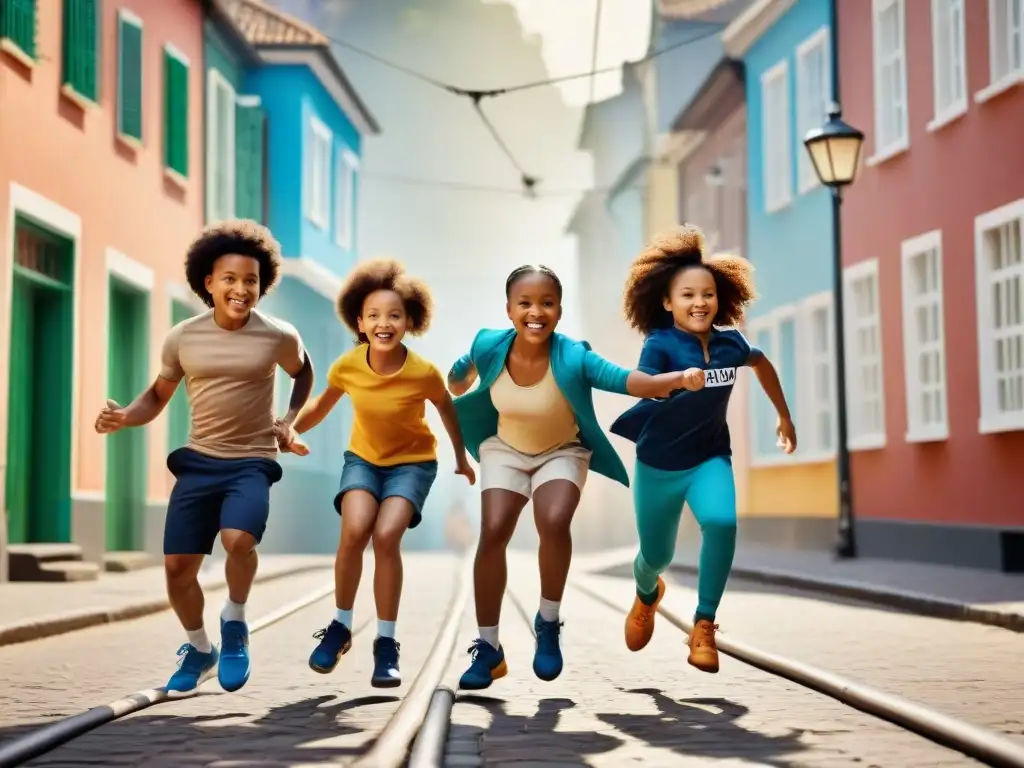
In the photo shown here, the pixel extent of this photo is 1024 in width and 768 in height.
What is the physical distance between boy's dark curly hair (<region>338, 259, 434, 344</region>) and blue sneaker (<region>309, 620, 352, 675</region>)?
1.24 metres

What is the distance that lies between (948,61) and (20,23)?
9324 millimetres

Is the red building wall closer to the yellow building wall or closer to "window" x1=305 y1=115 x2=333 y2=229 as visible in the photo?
the yellow building wall

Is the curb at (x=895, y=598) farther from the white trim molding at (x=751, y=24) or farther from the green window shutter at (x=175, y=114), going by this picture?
the white trim molding at (x=751, y=24)

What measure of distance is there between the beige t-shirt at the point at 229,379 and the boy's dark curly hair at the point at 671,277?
1.51 metres

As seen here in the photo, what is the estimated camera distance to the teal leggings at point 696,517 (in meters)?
7.92

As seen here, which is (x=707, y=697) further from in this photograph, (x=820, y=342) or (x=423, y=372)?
(x=820, y=342)

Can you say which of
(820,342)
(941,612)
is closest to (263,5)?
(820,342)

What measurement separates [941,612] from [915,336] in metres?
8.51

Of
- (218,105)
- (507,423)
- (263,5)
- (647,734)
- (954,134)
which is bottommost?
(647,734)

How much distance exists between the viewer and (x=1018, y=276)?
17938 mm

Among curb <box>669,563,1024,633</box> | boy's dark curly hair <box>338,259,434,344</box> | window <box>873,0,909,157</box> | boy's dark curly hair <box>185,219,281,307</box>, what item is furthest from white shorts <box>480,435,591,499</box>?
window <box>873,0,909,157</box>

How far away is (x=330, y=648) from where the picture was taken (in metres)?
7.71

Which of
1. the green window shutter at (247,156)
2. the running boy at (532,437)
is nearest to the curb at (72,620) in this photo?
the running boy at (532,437)

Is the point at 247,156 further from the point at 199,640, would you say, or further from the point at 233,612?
the point at 233,612
